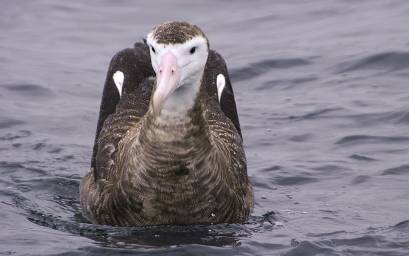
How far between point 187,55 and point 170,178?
0.97m

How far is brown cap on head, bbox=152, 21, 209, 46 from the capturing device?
8.59 metres

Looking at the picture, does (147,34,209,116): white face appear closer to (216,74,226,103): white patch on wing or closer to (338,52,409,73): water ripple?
(216,74,226,103): white patch on wing

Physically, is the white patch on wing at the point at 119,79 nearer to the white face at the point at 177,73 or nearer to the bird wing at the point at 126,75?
the bird wing at the point at 126,75

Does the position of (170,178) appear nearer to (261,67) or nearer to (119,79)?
(119,79)

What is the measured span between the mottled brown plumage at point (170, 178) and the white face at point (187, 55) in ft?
0.82

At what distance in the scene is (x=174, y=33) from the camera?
863 centimetres

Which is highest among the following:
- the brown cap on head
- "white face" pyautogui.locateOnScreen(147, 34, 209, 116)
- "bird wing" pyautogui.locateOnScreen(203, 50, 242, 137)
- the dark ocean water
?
the brown cap on head

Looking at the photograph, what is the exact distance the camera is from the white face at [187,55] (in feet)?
28.1

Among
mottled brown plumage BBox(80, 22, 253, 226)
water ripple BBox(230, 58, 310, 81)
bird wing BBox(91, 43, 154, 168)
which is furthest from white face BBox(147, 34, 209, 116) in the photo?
water ripple BBox(230, 58, 310, 81)

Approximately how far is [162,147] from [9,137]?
13.1ft

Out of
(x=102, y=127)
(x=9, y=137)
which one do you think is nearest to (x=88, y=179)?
(x=102, y=127)

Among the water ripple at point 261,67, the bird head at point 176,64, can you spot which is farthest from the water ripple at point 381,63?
the bird head at point 176,64

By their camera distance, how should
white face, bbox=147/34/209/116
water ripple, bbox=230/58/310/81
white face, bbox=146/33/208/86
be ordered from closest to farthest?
white face, bbox=147/34/209/116
white face, bbox=146/33/208/86
water ripple, bbox=230/58/310/81

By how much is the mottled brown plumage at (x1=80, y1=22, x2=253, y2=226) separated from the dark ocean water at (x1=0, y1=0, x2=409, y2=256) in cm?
12
